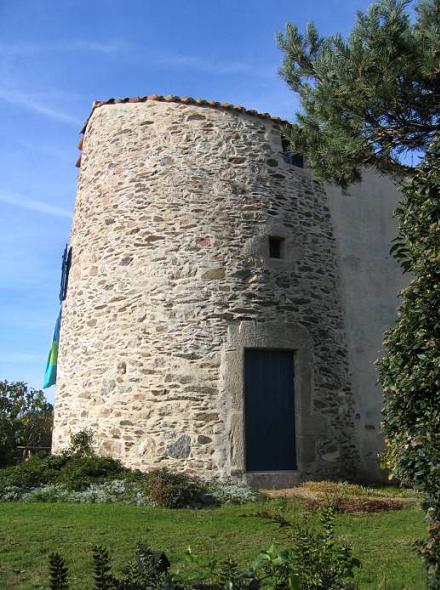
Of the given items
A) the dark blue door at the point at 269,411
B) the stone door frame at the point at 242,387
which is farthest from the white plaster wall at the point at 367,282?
the dark blue door at the point at 269,411

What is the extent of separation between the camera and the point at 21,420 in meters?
16.7

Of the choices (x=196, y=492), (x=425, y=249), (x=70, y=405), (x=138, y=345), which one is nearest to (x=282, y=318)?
(x=138, y=345)

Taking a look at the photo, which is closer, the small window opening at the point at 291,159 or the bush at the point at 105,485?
the bush at the point at 105,485

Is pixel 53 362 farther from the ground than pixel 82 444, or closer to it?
farther from the ground

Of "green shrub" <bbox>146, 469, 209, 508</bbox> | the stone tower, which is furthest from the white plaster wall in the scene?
"green shrub" <bbox>146, 469, 209, 508</bbox>

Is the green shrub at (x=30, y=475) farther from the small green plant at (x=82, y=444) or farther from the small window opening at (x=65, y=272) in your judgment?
the small window opening at (x=65, y=272)

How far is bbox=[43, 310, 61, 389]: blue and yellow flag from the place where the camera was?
516 inches

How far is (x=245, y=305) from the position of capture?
10.3m

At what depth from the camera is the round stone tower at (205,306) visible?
393 inches

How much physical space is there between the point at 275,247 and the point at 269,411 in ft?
9.40

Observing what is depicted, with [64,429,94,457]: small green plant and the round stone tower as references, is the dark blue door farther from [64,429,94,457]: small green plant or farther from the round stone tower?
[64,429,94,457]: small green plant

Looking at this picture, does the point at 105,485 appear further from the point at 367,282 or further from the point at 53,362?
the point at 367,282

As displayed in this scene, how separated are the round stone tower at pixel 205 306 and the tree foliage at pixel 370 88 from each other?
12.9 ft

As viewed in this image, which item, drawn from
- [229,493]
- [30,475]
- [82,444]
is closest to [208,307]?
[229,493]
